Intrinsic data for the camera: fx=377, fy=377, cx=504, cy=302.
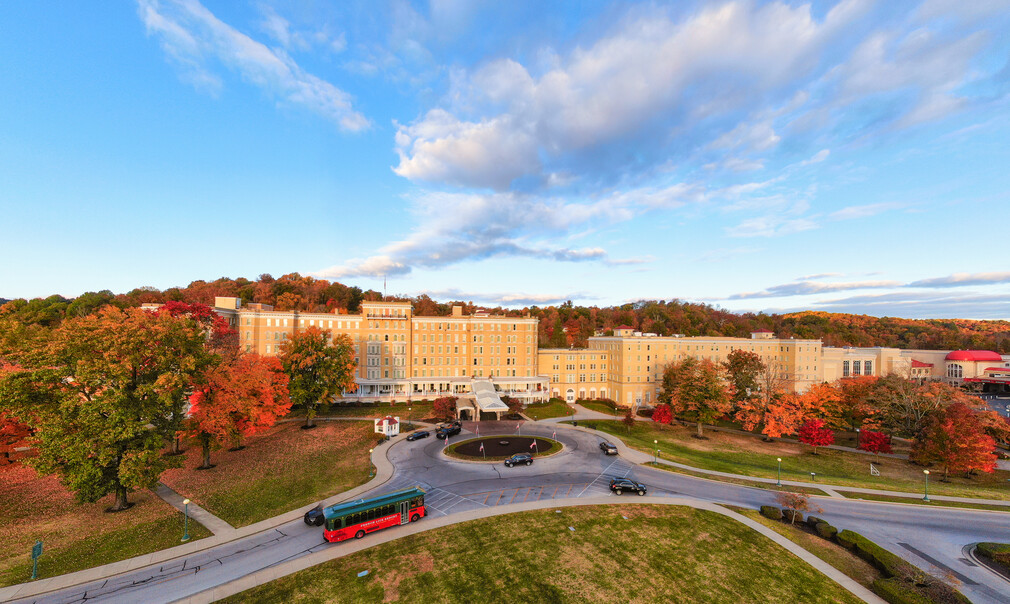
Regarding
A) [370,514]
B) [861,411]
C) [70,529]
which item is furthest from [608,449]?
[70,529]

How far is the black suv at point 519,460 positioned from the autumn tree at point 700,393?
34252 mm

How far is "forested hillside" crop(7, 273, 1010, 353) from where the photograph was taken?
10019 cm

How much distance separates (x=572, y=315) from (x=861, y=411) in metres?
97.5

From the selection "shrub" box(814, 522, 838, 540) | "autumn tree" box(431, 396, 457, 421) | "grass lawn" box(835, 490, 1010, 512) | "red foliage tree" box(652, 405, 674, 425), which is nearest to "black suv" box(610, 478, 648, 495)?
"shrub" box(814, 522, 838, 540)

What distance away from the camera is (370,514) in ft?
84.8

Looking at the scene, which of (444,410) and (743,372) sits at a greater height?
(743,372)

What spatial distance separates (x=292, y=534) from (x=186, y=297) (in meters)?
103

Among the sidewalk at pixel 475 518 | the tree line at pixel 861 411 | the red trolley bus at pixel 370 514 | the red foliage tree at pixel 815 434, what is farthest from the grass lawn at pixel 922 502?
the red trolley bus at pixel 370 514

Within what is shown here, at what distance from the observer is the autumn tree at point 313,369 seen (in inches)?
2119

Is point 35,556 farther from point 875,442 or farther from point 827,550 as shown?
point 875,442

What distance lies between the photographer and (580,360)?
81.4 meters

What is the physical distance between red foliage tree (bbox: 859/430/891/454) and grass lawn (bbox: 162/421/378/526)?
209 feet

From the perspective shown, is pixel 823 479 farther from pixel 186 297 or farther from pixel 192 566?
pixel 186 297

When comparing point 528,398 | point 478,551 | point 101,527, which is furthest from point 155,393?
point 528,398
